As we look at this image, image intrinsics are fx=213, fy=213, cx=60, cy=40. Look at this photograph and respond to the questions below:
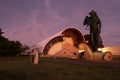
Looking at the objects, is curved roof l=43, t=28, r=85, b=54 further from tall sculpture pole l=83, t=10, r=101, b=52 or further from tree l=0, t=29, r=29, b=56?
tall sculpture pole l=83, t=10, r=101, b=52

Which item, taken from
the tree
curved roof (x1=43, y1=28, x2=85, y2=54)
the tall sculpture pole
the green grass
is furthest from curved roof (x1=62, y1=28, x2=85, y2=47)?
the green grass

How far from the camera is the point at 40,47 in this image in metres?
45.2

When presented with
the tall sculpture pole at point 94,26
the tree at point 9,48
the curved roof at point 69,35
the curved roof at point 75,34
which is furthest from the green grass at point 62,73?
the curved roof at point 75,34

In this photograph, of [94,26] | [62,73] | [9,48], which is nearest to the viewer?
[62,73]

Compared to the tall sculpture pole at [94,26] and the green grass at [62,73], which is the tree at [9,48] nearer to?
the tall sculpture pole at [94,26]

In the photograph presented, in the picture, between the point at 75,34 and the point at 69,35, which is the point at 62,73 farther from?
the point at 75,34

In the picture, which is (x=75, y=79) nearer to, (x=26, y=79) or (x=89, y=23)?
(x=26, y=79)

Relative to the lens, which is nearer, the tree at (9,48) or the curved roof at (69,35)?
the tree at (9,48)

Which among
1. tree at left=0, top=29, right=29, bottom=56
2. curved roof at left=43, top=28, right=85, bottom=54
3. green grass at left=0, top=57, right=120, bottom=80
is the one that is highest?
curved roof at left=43, top=28, right=85, bottom=54

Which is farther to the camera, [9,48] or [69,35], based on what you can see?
[69,35]

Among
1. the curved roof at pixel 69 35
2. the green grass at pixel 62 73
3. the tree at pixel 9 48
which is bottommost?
the green grass at pixel 62 73

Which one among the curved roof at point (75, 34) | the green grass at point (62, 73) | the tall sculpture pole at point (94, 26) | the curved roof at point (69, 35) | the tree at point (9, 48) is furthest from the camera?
the curved roof at point (75, 34)

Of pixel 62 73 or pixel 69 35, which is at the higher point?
pixel 69 35

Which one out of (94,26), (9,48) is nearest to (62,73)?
(94,26)
